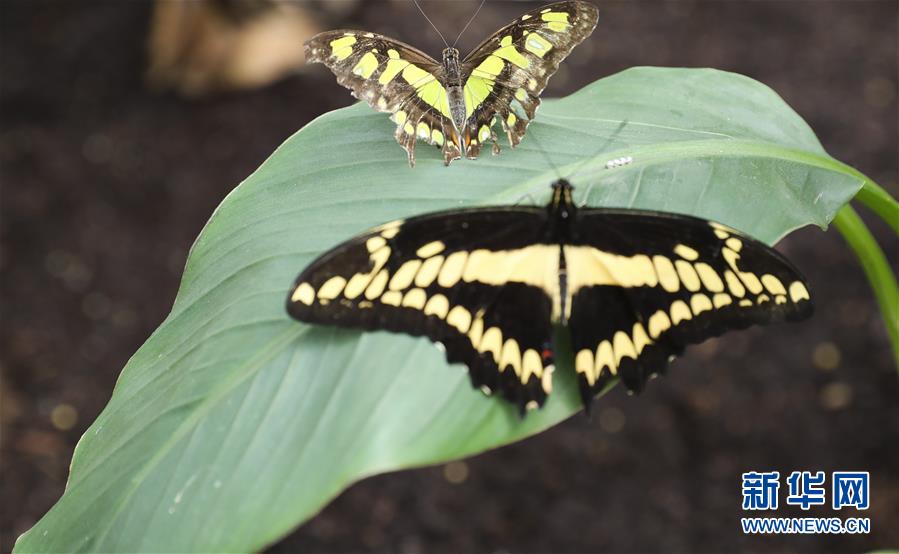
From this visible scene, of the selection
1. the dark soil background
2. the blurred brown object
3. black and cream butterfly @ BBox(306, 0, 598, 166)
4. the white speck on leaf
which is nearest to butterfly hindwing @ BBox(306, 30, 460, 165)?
black and cream butterfly @ BBox(306, 0, 598, 166)

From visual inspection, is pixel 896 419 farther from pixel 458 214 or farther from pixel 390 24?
pixel 390 24
